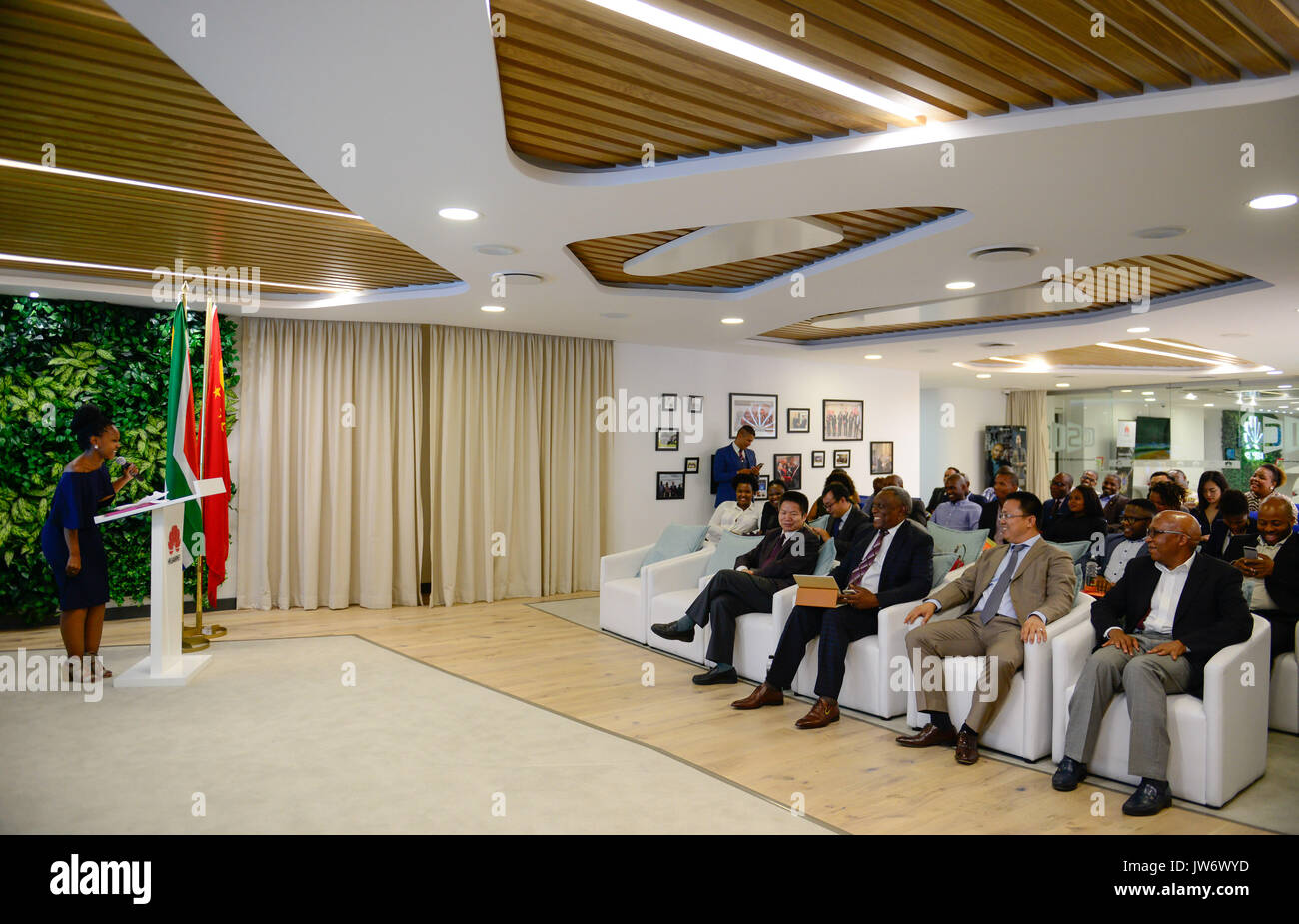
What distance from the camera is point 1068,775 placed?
144 inches

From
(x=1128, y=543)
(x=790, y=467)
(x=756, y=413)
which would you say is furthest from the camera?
(x=790, y=467)

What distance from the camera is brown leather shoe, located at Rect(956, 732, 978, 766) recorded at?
399 centimetres

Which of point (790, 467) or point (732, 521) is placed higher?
point (790, 467)

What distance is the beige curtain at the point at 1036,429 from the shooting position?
14898 millimetres

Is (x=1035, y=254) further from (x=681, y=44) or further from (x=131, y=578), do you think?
(x=131, y=578)

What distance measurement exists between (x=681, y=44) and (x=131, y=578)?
662 centimetres

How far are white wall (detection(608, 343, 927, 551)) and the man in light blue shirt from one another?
105 inches

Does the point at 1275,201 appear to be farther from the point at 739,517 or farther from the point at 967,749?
the point at 739,517

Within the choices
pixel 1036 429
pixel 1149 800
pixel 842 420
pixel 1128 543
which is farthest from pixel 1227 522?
pixel 1036 429

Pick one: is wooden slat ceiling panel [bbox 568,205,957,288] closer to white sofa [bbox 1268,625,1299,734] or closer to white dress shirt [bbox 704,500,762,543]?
white dress shirt [bbox 704,500,762,543]

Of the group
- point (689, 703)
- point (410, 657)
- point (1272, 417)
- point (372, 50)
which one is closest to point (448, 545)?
point (410, 657)

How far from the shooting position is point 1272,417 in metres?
12.2

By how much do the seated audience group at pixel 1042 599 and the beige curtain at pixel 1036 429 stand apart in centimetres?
903

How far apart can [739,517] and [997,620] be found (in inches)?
119
